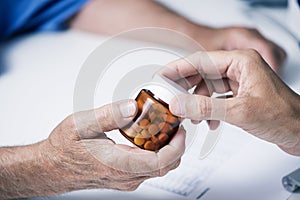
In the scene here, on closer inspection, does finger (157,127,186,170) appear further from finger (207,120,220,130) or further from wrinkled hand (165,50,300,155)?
finger (207,120,220,130)

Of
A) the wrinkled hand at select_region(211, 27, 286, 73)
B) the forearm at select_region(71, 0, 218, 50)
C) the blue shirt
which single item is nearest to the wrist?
the wrinkled hand at select_region(211, 27, 286, 73)

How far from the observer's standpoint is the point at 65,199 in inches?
27.5

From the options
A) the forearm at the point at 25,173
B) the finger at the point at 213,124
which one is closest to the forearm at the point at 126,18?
the finger at the point at 213,124

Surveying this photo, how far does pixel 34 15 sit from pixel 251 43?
40 cm

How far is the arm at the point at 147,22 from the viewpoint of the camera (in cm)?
95

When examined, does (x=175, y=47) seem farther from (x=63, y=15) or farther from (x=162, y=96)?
(x=162, y=96)

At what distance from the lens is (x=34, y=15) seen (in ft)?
3.37

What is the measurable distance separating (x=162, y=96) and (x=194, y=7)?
0.56 metres

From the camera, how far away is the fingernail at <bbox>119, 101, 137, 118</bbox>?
568mm

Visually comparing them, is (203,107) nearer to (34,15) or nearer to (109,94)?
(109,94)

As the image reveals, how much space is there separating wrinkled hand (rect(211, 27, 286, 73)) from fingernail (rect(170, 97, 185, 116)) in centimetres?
37

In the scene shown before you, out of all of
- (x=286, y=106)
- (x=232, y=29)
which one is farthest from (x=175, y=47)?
(x=286, y=106)

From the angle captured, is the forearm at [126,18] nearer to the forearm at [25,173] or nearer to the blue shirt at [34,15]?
the blue shirt at [34,15]

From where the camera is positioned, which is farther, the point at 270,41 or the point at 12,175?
the point at 270,41
